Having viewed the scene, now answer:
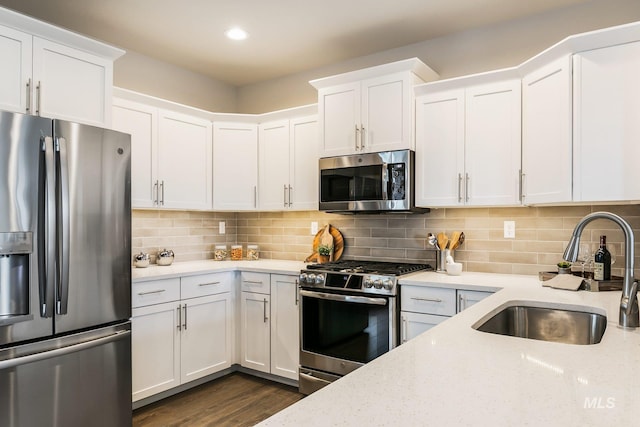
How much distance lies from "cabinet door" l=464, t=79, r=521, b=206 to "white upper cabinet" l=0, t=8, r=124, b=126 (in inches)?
91.4

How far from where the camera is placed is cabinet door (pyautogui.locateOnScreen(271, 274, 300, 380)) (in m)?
3.23

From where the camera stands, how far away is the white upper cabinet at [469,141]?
271cm

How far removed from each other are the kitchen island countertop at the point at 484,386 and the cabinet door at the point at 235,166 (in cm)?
273

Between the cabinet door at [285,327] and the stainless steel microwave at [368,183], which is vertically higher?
the stainless steel microwave at [368,183]

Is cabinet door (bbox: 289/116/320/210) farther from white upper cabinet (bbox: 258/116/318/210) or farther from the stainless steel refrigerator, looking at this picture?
the stainless steel refrigerator

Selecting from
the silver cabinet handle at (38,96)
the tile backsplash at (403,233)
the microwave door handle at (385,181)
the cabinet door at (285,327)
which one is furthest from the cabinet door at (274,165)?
the silver cabinet handle at (38,96)

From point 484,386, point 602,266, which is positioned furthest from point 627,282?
point 602,266

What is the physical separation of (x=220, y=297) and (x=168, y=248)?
0.70m

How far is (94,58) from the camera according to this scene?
260cm

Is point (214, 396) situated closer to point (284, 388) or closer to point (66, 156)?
point (284, 388)

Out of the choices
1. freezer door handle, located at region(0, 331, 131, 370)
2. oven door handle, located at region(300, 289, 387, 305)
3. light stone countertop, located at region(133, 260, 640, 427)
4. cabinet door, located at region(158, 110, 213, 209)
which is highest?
cabinet door, located at region(158, 110, 213, 209)

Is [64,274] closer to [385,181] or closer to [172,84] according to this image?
[385,181]

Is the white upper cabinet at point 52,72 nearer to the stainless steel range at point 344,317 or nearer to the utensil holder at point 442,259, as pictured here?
the stainless steel range at point 344,317

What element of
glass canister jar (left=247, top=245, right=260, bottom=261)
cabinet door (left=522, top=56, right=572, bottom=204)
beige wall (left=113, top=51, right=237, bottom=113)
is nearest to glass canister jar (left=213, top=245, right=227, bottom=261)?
glass canister jar (left=247, top=245, right=260, bottom=261)
